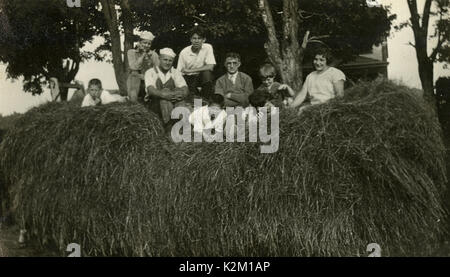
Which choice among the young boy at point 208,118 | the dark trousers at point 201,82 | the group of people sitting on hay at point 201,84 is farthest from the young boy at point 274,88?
the dark trousers at point 201,82

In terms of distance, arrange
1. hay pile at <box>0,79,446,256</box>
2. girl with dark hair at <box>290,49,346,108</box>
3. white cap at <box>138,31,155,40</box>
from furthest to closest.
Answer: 1. white cap at <box>138,31,155,40</box>
2. girl with dark hair at <box>290,49,346,108</box>
3. hay pile at <box>0,79,446,256</box>

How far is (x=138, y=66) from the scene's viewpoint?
5.09 meters

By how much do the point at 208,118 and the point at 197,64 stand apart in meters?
1.47

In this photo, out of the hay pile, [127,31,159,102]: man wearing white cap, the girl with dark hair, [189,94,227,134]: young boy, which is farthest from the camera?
[127,31,159,102]: man wearing white cap

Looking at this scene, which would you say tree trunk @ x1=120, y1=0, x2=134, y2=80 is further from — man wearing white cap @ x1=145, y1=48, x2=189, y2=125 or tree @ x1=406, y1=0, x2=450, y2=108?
tree @ x1=406, y1=0, x2=450, y2=108

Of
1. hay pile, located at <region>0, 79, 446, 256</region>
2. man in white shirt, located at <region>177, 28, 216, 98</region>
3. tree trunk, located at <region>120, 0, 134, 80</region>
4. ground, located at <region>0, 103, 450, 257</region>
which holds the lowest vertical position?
ground, located at <region>0, 103, 450, 257</region>

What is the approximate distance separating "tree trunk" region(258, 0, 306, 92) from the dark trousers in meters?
0.82

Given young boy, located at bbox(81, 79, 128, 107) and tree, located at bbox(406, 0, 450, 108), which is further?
young boy, located at bbox(81, 79, 128, 107)

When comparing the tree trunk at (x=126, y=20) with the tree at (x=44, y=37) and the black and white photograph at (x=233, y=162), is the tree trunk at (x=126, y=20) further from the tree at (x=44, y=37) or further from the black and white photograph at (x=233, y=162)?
the black and white photograph at (x=233, y=162)

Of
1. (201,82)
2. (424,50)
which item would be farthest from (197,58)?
(424,50)

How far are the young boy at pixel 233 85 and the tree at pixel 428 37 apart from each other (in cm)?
161

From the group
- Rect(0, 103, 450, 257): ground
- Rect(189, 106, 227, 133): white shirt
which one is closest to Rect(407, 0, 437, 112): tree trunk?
Rect(0, 103, 450, 257): ground

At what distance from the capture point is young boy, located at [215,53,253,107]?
4.65m
